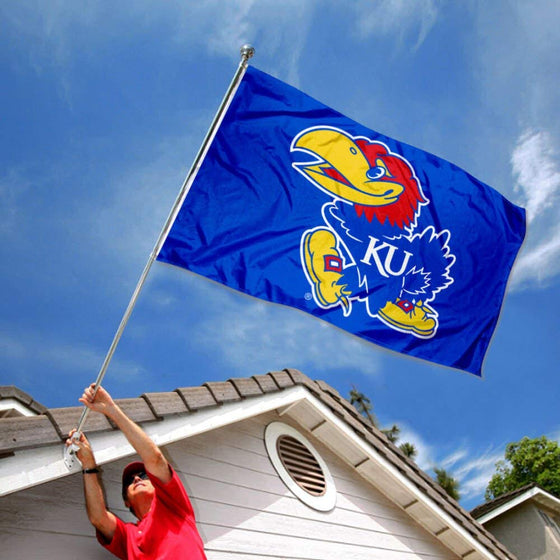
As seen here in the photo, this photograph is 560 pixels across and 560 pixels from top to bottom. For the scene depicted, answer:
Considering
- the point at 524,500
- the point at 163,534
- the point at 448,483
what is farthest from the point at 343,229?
the point at 448,483

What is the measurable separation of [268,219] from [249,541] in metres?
2.54

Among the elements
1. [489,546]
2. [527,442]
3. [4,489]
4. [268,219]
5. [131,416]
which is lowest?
[489,546]

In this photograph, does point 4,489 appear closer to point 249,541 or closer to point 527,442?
point 249,541

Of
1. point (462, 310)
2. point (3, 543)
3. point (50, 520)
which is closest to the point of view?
point (3, 543)

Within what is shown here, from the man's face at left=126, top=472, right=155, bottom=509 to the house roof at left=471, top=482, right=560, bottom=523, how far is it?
1473 centimetres

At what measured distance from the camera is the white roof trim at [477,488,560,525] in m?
15.1

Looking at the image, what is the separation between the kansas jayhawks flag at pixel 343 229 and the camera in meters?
3.87

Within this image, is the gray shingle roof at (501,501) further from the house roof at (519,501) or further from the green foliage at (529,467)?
the green foliage at (529,467)

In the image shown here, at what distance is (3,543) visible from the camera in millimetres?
2869

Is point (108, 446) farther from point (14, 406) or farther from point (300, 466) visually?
point (14, 406)

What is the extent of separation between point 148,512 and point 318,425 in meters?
2.80

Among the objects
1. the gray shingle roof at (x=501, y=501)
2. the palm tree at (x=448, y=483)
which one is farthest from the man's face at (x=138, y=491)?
the palm tree at (x=448, y=483)

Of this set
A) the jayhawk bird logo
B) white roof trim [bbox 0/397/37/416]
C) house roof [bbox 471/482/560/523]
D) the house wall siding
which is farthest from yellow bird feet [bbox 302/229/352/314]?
house roof [bbox 471/482/560/523]

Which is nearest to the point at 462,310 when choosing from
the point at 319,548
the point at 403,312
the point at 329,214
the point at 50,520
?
the point at 403,312
